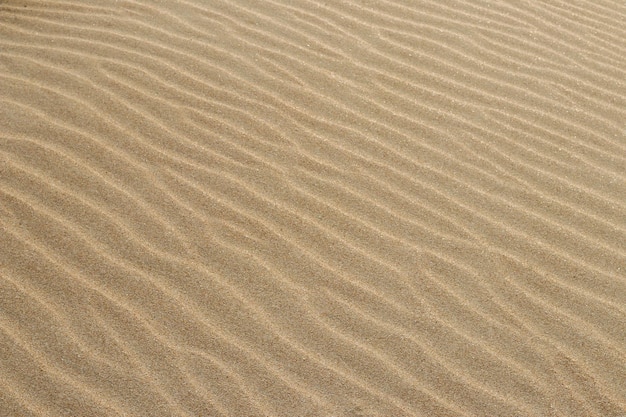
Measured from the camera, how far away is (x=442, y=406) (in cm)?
286

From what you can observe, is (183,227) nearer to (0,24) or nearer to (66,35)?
(66,35)

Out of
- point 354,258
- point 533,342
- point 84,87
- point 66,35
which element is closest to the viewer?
point 533,342

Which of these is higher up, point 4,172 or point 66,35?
point 66,35

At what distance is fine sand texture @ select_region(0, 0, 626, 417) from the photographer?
292 cm

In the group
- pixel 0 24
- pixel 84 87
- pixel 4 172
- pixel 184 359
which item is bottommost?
pixel 184 359

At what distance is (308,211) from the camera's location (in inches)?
137

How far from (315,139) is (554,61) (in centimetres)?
151

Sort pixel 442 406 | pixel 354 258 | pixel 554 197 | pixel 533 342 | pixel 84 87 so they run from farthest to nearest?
pixel 84 87
pixel 554 197
pixel 354 258
pixel 533 342
pixel 442 406

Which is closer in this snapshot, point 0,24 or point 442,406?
point 442,406

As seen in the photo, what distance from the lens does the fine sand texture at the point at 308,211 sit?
2916 millimetres

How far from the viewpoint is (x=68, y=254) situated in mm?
3219

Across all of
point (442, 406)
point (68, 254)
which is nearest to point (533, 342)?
point (442, 406)

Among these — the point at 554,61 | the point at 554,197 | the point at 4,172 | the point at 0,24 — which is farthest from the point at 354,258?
the point at 0,24

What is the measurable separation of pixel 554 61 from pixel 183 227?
7.54 ft
